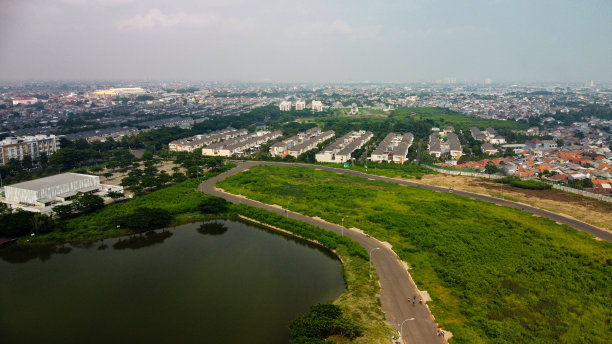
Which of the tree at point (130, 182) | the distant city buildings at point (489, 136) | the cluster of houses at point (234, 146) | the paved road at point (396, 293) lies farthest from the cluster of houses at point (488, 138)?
the tree at point (130, 182)

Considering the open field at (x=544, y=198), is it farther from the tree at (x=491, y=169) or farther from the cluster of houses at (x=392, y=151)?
the cluster of houses at (x=392, y=151)

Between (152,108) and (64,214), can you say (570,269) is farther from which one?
(152,108)

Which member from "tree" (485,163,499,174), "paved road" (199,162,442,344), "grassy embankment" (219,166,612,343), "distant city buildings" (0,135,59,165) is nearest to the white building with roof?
"grassy embankment" (219,166,612,343)

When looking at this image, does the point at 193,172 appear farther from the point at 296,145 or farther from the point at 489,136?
the point at 489,136

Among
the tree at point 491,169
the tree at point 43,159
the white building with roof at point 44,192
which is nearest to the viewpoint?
the white building with roof at point 44,192

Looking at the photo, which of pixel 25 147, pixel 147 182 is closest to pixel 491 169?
pixel 147 182

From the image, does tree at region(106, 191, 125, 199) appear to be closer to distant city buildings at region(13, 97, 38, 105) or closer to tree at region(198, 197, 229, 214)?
tree at region(198, 197, 229, 214)

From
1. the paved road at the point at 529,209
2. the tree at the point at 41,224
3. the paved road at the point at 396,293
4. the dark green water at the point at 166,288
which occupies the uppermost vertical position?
the paved road at the point at 529,209
